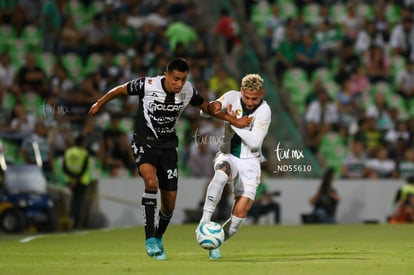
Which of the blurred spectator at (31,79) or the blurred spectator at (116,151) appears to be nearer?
the blurred spectator at (116,151)

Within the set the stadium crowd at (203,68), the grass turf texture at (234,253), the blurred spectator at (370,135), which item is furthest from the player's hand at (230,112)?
the blurred spectator at (370,135)

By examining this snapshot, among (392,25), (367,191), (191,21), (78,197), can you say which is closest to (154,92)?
(78,197)

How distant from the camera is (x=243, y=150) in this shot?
13.4 metres

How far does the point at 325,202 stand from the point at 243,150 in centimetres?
1167

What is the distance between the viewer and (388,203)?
84.6 feet

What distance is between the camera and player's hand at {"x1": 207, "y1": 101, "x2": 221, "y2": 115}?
13172 millimetres

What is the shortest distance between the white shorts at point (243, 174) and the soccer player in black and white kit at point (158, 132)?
0.44 meters

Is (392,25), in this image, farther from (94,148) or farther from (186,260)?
(186,260)

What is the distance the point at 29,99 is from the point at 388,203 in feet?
27.3

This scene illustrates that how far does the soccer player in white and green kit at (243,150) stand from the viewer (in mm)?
13250

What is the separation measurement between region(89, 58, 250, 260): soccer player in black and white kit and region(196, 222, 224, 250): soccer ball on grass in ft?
2.10

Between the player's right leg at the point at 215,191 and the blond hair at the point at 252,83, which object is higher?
the blond hair at the point at 252,83

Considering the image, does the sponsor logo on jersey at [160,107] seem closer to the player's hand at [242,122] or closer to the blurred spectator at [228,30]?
the player's hand at [242,122]

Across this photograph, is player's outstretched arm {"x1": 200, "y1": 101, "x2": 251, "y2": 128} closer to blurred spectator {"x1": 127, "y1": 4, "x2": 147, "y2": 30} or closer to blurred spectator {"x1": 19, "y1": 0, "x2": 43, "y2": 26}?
blurred spectator {"x1": 127, "y1": 4, "x2": 147, "y2": 30}
